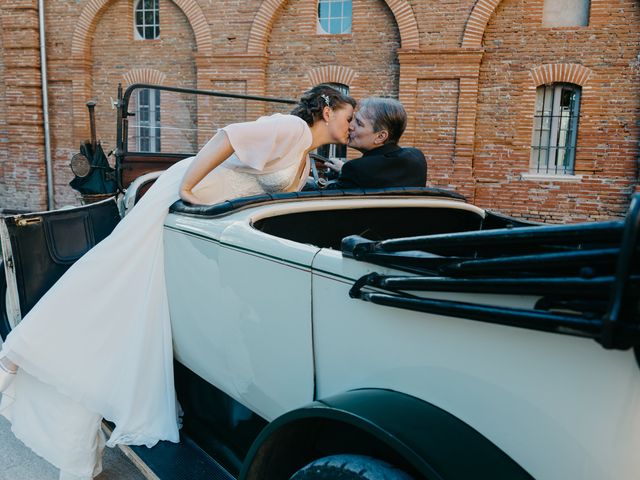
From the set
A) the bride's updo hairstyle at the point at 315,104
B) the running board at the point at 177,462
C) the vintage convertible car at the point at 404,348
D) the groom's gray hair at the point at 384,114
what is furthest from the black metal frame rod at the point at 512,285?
the groom's gray hair at the point at 384,114

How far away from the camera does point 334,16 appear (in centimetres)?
1202

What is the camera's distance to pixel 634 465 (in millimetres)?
1023

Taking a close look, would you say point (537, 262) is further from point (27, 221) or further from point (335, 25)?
point (335, 25)

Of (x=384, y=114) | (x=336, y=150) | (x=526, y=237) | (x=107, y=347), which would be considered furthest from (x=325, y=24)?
(x=526, y=237)

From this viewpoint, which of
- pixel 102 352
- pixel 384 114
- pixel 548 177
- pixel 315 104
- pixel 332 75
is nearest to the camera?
pixel 102 352

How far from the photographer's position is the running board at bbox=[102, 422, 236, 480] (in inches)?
83.5

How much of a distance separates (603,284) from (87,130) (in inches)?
567

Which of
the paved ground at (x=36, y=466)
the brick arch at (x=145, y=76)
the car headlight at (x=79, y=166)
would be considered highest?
the brick arch at (x=145, y=76)

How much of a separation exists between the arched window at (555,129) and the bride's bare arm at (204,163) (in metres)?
9.86

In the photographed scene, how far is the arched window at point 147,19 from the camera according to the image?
521 inches

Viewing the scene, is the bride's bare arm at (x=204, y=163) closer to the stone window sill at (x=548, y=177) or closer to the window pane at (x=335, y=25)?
the stone window sill at (x=548, y=177)

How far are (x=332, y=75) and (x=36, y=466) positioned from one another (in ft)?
34.3

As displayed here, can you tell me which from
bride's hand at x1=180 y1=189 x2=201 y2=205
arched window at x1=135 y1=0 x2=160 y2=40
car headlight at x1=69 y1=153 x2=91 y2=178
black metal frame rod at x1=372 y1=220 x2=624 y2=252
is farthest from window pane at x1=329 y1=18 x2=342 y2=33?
black metal frame rod at x1=372 y1=220 x2=624 y2=252

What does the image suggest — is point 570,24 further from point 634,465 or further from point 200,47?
point 634,465
